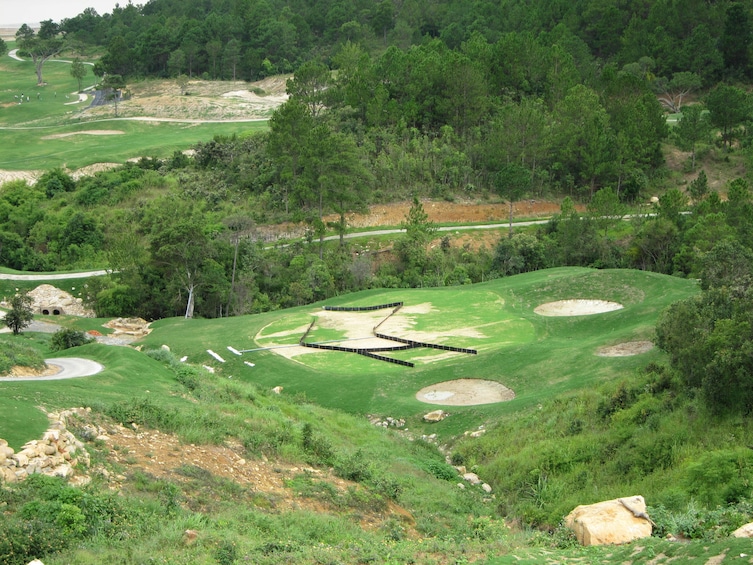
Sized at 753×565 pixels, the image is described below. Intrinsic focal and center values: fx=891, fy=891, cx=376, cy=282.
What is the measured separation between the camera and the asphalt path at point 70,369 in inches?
1031

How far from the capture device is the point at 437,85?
293 ft

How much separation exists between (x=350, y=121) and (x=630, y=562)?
76.5 metres

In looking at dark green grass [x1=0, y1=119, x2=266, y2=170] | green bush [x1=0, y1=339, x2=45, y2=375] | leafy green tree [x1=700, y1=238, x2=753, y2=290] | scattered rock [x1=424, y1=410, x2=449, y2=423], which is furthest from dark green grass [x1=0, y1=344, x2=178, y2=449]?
dark green grass [x1=0, y1=119, x2=266, y2=170]

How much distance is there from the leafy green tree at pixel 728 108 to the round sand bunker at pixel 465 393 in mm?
60884

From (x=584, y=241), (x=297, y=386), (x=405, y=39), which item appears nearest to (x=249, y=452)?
(x=297, y=386)

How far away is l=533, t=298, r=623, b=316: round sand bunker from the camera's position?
4650cm

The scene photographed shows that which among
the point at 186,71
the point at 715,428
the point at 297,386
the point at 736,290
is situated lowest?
→ the point at 297,386

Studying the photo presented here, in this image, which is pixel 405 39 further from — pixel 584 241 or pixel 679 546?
pixel 679 546

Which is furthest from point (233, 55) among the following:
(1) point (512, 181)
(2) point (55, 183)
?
(1) point (512, 181)

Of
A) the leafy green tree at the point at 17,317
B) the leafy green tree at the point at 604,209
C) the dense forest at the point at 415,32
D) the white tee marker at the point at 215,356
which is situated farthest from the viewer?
the dense forest at the point at 415,32

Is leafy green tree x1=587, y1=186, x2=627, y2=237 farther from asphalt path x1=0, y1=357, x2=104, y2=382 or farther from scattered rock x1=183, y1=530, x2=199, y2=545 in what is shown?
scattered rock x1=183, y1=530, x2=199, y2=545

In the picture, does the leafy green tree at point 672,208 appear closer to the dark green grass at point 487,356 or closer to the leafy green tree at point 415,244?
the dark green grass at point 487,356

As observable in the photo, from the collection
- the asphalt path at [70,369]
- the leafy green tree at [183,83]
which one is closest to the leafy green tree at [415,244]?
the asphalt path at [70,369]

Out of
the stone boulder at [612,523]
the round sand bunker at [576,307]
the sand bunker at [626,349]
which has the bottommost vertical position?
the round sand bunker at [576,307]
